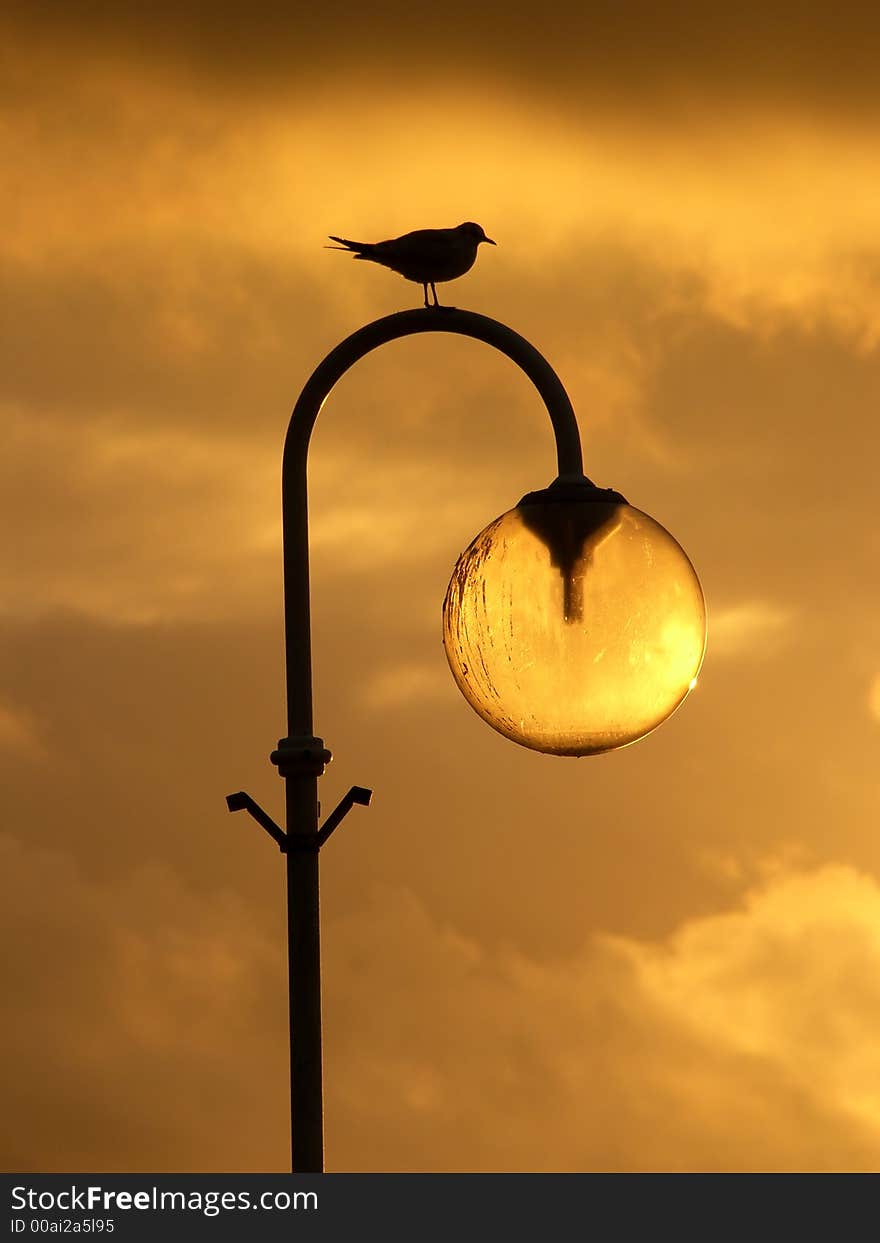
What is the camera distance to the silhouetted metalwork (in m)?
7.59

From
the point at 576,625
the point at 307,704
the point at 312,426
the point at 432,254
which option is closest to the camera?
the point at 576,625

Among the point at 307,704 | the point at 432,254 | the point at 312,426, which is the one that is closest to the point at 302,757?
the point at 307,704

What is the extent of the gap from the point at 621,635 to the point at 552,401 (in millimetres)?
1292

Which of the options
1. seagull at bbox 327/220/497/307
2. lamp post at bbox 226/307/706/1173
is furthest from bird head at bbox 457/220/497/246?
lamp post at bbox 226/307/706/1173

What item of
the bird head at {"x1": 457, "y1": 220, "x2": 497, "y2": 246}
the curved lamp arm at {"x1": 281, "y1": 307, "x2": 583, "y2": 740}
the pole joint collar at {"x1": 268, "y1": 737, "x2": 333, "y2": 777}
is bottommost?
the pole joint collar at {"x1": 268, "y1": 737, "x2": 333, "y2": 777}

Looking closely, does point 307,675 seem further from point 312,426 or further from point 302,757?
point 312,426

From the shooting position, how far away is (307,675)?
26.0ft

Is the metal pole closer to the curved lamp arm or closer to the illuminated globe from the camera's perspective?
the curved lamp arm

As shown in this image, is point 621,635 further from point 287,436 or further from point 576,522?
point 287,436

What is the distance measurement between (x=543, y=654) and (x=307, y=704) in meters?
1.10

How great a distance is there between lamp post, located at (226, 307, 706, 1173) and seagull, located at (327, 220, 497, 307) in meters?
2.40

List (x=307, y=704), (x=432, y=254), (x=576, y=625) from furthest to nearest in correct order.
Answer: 1. (x=432, y=254)
2. (x=307, y=704)
3. (x=576, y=625)

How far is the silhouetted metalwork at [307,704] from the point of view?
7.59 meters

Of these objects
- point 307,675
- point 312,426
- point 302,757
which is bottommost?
point 302,757
